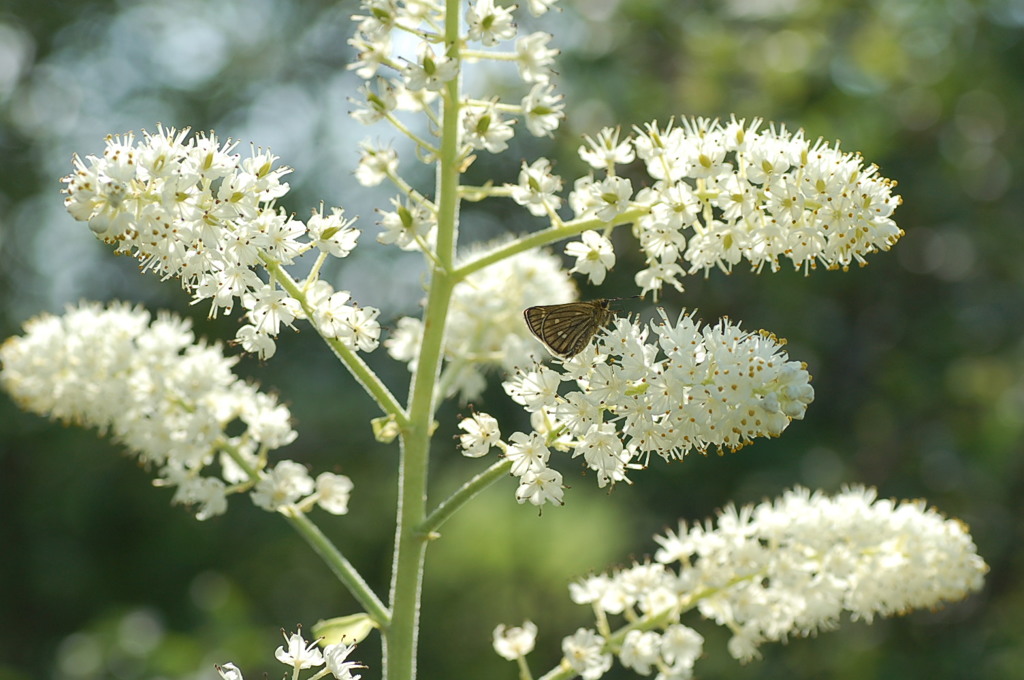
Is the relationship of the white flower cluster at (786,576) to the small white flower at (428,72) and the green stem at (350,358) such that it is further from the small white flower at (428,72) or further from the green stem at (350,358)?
the small white flower at (428,72)

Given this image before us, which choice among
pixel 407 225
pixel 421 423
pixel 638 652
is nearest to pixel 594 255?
pixel 407 225

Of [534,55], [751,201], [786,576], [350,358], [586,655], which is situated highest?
[534,55]

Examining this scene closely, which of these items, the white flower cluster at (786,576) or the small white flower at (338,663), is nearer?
the small white flower at (338,663)

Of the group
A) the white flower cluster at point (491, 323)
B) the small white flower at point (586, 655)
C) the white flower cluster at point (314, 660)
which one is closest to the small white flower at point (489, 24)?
the white flower cluster at point (491, 323)

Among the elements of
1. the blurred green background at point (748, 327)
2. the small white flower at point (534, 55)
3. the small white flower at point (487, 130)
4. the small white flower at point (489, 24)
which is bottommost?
the small white flower at point (487, 130)

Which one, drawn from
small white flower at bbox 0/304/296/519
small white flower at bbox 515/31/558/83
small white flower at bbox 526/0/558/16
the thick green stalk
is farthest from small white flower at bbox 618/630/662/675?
small white flower at bbox 526/0/558/16

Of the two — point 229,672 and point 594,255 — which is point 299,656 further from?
point 594,255
